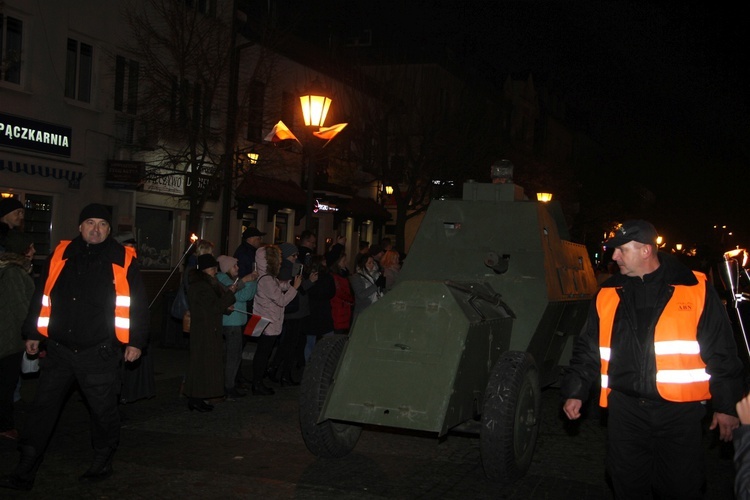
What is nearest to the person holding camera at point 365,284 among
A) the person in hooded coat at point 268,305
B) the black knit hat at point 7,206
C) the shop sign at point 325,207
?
the person in hooded coat at point 268,305

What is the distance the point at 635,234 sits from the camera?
15.7 ft

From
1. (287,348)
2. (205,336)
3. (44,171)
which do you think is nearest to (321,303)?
(287,348)

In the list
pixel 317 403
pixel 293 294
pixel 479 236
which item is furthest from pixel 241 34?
pixel 317 403

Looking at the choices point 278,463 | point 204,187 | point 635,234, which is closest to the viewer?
point 635,234

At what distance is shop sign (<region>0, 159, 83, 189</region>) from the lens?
15.9 m

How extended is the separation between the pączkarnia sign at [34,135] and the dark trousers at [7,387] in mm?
9484

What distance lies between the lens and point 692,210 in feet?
170

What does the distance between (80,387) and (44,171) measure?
463 inches

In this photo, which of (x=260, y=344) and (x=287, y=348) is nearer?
(x=260, y=344)

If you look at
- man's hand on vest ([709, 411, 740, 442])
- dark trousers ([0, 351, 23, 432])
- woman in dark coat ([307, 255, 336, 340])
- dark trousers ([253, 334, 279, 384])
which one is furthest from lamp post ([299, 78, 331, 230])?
man's hand on vest ([709, 411, 740, 442])

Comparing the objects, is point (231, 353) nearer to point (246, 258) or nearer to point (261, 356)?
point (261, 356)

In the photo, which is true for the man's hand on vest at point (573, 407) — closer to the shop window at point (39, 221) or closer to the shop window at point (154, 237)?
the shop window at point (39, 221)

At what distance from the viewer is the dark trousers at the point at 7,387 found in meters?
7.31

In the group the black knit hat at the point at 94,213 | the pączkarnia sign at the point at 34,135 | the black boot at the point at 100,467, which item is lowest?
the black boot at the point at 100,467
